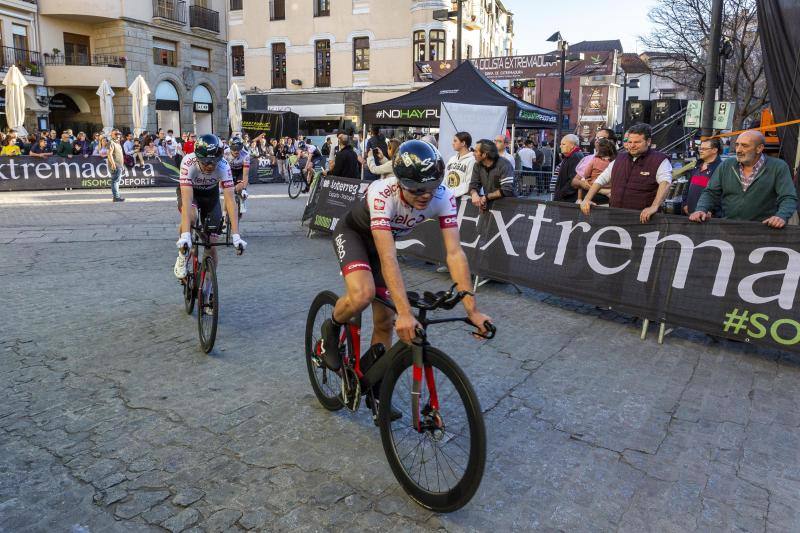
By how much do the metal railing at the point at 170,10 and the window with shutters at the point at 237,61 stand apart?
7.71 m

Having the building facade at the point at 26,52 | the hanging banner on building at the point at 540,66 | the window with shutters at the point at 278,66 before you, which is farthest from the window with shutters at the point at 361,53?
the building facade at the point at 26,52

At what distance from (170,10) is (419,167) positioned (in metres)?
37.5

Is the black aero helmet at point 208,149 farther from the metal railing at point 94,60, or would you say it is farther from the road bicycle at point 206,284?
the metal railing at point 94,60

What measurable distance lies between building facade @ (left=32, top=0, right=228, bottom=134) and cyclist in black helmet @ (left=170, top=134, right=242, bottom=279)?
2870cm

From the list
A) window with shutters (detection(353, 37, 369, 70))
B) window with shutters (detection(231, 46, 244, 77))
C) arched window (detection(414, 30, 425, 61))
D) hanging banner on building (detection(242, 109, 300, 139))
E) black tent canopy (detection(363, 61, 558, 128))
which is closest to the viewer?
black tent canopy (detection(363, 61, 558, 128))

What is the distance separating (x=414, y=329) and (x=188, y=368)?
9.38 feet

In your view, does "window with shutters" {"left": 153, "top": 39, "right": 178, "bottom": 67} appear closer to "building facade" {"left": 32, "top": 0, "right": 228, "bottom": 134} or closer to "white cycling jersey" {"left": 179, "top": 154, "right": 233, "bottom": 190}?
"building facade" {"left": 32, "top": 0, "right": 228, "bottom": 134}

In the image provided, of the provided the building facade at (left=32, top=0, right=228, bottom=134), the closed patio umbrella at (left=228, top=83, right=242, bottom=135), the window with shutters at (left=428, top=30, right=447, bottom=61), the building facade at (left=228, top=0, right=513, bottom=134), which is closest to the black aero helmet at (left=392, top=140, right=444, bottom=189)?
the closed patio umbrella at (left=228, top=83, right=242, bottom=135)

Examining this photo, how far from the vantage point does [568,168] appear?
873cm

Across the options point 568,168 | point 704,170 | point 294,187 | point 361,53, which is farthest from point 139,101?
point 704,170

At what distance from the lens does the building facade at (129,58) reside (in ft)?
99.7

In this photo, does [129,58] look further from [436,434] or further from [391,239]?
[436,434]

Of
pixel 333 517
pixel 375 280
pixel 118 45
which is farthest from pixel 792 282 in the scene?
pixel 118 45

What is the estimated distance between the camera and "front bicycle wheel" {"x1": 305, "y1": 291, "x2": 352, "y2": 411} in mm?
4094
